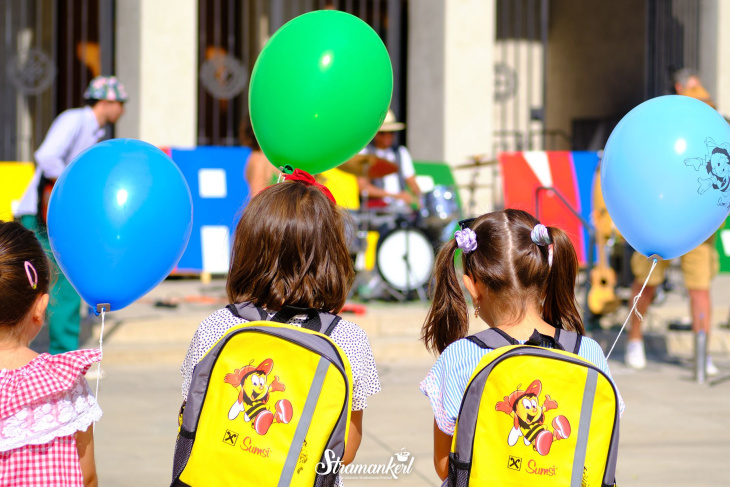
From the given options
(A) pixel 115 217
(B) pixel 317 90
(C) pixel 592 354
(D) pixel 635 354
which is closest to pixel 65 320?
(A) pixel 115 217

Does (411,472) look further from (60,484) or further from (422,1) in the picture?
(422,1)

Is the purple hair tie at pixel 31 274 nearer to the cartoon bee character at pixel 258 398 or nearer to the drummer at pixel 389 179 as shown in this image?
the cartoon bee character at pixel 258 398

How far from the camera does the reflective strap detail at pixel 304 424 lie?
2.19 meters

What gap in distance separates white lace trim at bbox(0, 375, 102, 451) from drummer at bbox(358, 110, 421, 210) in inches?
262

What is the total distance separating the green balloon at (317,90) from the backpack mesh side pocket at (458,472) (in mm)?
1337

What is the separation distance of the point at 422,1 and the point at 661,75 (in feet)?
13.6

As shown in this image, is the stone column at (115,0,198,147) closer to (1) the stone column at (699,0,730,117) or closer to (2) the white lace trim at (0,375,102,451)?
(1) the stone column at (699,0,730,117)

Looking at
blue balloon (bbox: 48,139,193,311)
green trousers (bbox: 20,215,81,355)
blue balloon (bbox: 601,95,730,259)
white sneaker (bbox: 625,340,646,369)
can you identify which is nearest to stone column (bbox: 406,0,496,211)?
white sneaker (bbox: 625,340,646,369)

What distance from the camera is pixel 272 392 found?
2.22 meters

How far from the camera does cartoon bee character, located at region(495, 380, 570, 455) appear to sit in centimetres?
223

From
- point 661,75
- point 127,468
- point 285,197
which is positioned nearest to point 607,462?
point 285,197

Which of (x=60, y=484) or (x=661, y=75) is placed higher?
(x=661, y=75)

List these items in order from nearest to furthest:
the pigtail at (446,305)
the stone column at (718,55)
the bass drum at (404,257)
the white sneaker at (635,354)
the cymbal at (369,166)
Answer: the pigtail at (446,305) < the white sneaker at (635,354) < the cymbal at (369,166) < the bass drum at (404,257) < the stone column at (718,55)

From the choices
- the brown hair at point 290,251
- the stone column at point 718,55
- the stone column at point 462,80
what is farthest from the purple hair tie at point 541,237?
the stone column at point 718,55
